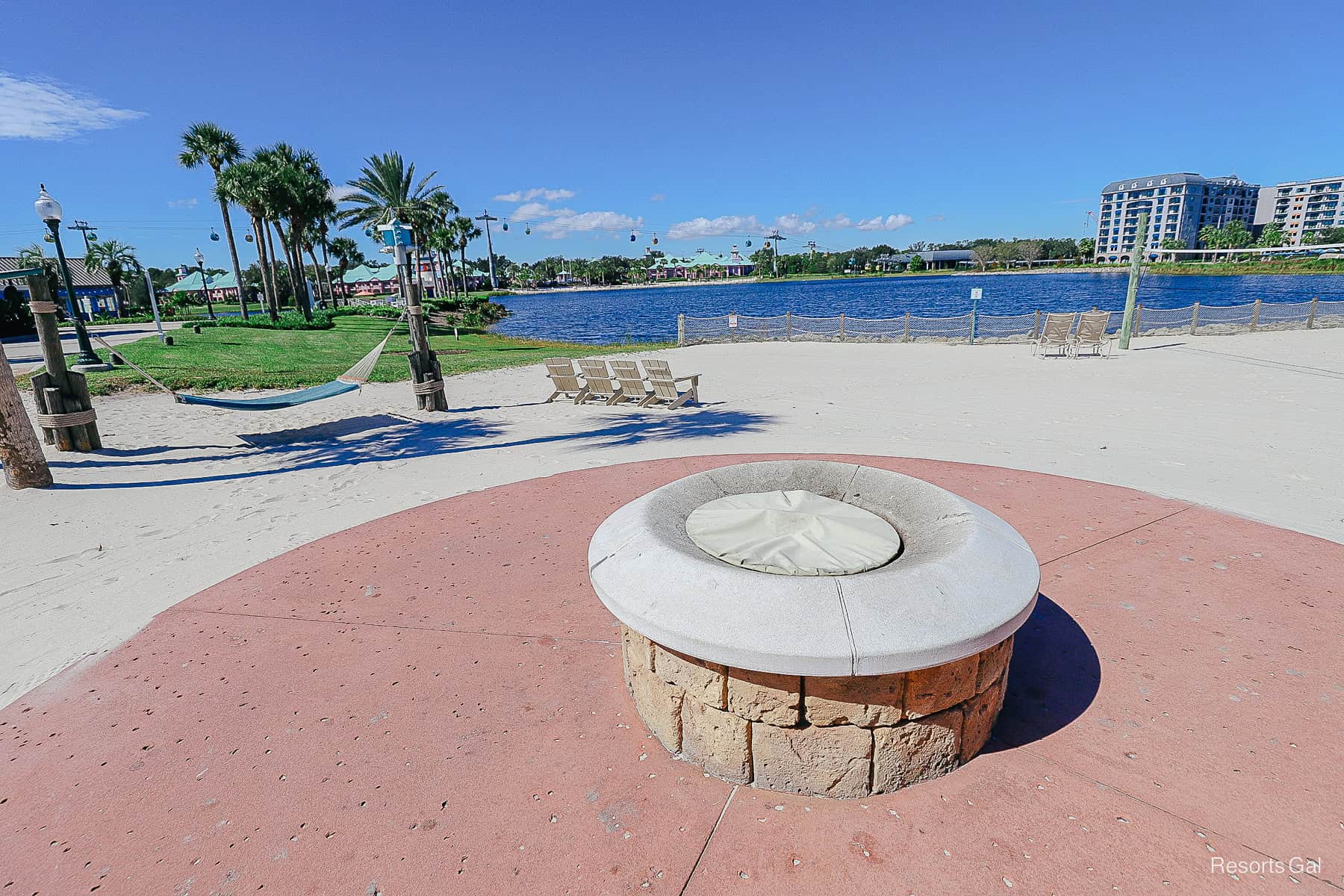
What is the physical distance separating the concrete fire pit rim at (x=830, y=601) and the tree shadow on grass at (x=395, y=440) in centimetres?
562

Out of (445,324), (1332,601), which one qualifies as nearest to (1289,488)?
(1332,601)

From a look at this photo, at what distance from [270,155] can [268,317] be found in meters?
→ 15.1

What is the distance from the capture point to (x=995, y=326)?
20.5 meters

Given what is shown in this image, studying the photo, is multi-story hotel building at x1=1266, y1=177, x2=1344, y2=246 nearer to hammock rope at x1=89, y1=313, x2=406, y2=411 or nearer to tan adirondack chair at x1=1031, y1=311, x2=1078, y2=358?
tan adirondack chair at x1=1031, y1=311, x2=1078, y2=358

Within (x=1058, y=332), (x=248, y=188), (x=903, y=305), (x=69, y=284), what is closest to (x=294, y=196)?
(x=248, y=188)

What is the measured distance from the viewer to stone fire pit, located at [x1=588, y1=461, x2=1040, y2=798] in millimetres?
2312

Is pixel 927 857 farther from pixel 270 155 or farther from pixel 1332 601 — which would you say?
pixel 270 155

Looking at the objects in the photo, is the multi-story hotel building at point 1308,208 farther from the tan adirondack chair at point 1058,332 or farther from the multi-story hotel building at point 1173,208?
the tan adirondack chair at point 1058,332

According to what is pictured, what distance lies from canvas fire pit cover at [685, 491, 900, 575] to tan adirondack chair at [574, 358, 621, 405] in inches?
300

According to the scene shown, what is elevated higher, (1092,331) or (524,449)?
(1092,331)

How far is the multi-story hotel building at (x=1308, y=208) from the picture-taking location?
489 ft

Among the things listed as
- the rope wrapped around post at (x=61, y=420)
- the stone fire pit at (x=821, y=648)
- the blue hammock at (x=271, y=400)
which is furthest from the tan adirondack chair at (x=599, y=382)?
the stone fire pit at (x=821, y=648)

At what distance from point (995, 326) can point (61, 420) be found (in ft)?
75.2

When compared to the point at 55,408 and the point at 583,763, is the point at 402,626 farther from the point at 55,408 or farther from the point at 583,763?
the point at 55,408
